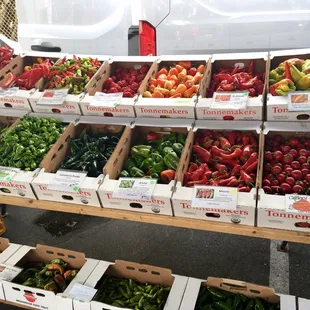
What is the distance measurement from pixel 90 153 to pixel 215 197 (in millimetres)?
951

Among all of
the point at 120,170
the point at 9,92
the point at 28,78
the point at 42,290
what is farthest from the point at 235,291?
the point at 28,78

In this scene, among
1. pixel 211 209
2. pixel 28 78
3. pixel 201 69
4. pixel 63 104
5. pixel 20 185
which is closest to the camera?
pixel 211 209

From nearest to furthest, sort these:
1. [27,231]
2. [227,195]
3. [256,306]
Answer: [227,195]
[256,306]
[27,231]

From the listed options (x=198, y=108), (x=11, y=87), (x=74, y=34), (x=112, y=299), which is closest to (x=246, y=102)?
(x=198, y=108)

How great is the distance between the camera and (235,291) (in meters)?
2.16

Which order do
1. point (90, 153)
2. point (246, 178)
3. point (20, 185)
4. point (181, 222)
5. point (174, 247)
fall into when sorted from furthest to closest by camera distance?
→ point (174, 247)
point (90, 153)
point (20, 185)
point (246, 178)
point (181, 222)

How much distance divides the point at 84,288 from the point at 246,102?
4.78ft

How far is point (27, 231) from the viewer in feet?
11.9

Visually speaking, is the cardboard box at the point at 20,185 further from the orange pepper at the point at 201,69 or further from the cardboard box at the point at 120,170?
the orange pepper at the point at 201,69

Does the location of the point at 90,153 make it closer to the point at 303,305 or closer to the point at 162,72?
the point at 162,72

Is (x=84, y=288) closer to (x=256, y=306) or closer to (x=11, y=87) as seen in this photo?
(x=256, y=306)

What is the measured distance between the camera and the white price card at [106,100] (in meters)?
2.52

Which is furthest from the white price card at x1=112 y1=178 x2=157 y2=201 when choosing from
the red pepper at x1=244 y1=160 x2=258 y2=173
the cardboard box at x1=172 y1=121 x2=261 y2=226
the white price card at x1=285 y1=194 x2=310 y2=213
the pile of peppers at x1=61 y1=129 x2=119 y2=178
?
the white price card at x1=285 y1=194 x2=310 y2=213

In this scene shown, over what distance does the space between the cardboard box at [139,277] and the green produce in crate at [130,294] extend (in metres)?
0.04
